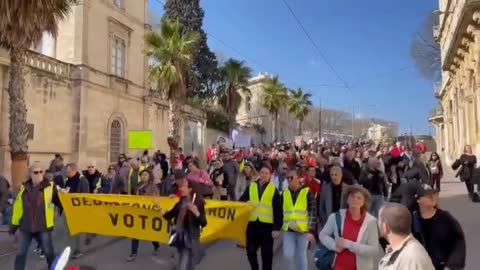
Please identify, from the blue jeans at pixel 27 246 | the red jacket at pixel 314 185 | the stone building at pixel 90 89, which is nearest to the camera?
the blue jeans at pixel 27 246

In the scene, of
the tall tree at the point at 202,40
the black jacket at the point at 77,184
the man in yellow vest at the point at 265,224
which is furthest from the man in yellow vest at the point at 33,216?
the tall tree at the point at 202,40

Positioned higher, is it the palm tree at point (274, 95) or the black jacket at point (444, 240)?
the palm tree at point (274, 95)

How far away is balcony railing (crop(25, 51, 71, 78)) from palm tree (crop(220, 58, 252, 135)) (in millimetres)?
15507

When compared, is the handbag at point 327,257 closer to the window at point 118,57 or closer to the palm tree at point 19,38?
the palm tree at point 19,38

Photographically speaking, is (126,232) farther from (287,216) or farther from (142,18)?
(142,18)

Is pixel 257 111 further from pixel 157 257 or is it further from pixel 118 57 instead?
pixel 157 257

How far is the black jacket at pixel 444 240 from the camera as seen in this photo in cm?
393

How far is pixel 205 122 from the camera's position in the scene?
3966 cm

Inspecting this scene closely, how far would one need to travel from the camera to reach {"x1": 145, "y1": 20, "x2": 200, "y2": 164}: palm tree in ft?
75.3

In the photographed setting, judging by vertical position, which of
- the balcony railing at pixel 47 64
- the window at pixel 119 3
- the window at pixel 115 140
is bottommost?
the window at pixel 115 140

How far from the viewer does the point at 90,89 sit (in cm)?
2416

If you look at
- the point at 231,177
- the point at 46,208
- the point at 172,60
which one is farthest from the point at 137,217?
the point at 172,60

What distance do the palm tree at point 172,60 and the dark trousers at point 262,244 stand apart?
665 inches

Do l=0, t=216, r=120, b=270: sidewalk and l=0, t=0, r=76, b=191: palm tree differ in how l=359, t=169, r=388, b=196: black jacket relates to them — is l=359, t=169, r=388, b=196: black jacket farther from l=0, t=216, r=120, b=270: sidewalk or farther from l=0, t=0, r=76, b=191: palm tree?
l=0, t=0, r=76, b=191: palm tree
